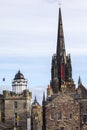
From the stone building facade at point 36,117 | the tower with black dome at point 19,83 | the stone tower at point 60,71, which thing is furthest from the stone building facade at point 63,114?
the stone tower at point 60,71

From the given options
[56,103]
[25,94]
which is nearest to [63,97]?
[56,103]

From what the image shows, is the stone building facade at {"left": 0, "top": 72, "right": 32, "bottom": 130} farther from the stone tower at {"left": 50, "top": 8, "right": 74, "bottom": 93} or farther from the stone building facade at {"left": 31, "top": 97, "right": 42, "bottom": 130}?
the stone tower at {"left": 50, "top": 8, "right": 74, "bottom": 93}

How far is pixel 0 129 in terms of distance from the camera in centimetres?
11369

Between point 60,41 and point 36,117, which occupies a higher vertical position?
point 60,41

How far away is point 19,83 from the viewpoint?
125 metres

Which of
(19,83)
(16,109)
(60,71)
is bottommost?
(16,109)

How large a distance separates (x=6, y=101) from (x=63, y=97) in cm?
1251

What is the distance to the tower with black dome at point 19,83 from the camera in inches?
4914

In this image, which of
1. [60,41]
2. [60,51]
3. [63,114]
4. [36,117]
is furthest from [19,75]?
[60,41]

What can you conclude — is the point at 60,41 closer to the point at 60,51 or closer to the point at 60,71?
the point at 60,51

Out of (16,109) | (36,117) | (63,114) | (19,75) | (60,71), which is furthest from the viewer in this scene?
(60,71)

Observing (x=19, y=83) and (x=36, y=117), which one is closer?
(x=19, y=83)

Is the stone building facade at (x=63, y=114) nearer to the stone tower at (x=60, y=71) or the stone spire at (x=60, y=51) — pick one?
the stone tower at (x=60, y=71)

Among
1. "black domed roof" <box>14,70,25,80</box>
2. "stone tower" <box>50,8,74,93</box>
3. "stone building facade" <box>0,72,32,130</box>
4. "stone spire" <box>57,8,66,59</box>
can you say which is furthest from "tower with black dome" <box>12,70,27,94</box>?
"stone spire" <box>57,8,66,59</box>
